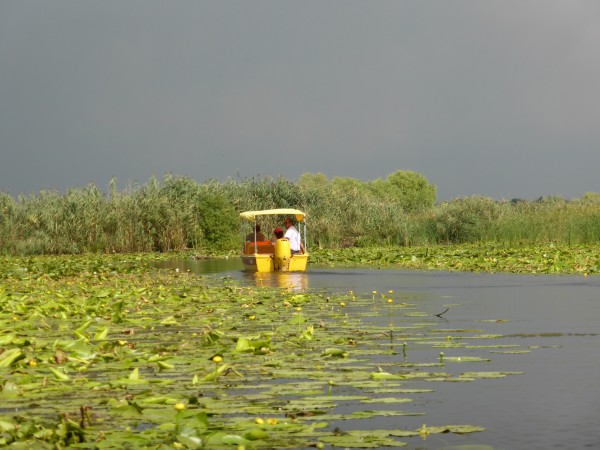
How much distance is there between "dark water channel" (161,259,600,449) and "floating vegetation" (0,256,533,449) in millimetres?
166

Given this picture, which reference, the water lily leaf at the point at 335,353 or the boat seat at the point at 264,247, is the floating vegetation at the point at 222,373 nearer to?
the water lily leaf at the point at 335,353

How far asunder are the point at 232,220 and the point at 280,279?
21445 mm

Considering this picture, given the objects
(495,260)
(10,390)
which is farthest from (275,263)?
(10,390)

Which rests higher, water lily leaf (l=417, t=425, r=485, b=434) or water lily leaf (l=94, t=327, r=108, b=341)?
water lily leaf (l=94, t=327, r=108, b=341)

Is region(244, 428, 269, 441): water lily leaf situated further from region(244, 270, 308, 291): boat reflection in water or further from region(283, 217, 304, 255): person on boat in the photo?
region(283, 217, 304, 255): person on boat

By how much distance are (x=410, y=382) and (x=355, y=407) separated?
1305mm

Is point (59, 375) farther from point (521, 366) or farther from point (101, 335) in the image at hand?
point (521, 366)

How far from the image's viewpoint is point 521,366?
9898mm

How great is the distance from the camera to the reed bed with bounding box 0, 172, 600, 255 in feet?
143

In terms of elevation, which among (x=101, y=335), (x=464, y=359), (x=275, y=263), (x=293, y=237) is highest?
(x=293, y=237)

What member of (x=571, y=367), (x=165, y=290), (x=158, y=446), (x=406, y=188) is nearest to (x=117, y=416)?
(x=158, y=446)

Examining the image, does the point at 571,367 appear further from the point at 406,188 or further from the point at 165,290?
the point at 406,188

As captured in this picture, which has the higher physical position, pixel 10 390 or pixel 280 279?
pixel 280 279

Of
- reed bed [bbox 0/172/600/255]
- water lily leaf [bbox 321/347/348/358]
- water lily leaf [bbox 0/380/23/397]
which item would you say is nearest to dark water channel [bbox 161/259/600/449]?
water lily leaf [bbox 321/347/348/358]
